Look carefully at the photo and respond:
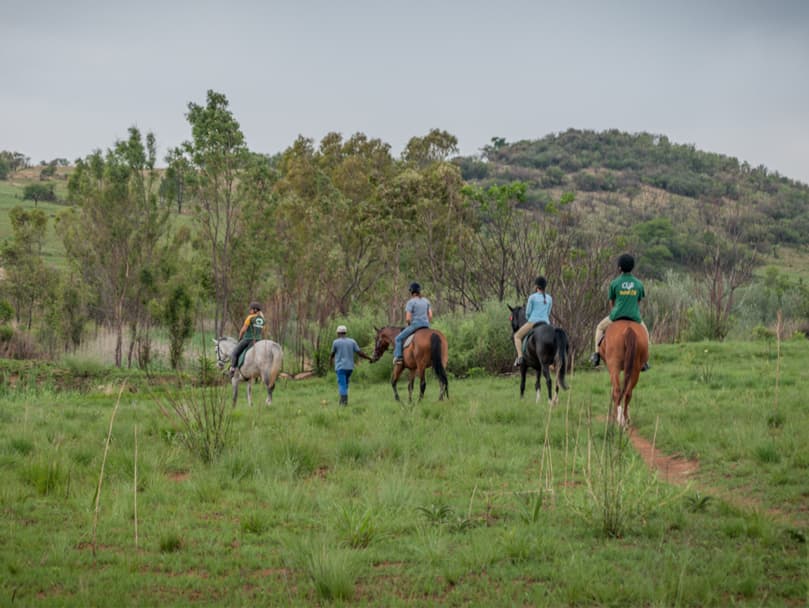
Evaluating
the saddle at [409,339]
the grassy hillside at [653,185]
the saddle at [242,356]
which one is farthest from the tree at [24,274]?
the grassy hillside at [653,185]

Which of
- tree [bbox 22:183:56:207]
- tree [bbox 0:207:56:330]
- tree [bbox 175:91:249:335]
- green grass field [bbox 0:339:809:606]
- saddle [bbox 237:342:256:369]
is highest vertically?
tree [bbox 22:183:56:207]

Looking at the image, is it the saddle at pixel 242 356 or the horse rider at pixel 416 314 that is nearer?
the horse rider at pixel 416 314

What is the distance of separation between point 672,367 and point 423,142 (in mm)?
24589

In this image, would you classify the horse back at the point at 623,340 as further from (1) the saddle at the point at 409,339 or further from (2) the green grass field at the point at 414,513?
(1) the saddle at the point at 409,339

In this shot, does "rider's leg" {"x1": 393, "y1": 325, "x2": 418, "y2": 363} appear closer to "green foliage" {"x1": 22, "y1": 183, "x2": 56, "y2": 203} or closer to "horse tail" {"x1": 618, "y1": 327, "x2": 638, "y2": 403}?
"horse tail" {"x1": 618, "y1": 327, "x2": 638, "y2": 403}

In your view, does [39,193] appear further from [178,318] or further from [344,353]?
[344,353]

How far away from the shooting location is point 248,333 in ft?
56.6

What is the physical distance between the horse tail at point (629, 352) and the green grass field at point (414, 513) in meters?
0.92

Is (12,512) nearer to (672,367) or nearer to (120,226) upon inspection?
(672,367)

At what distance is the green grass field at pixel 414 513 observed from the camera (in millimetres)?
5516

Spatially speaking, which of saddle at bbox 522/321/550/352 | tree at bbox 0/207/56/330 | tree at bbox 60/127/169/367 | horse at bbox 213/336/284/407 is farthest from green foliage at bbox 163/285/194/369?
tree at bbox 0/207/56/330

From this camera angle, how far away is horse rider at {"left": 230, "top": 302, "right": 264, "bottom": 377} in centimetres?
1655

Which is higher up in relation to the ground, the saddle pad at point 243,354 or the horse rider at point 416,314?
the horse rider at point 416,314

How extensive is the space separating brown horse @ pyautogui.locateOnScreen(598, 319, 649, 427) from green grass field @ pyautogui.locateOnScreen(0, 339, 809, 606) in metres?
0.60
